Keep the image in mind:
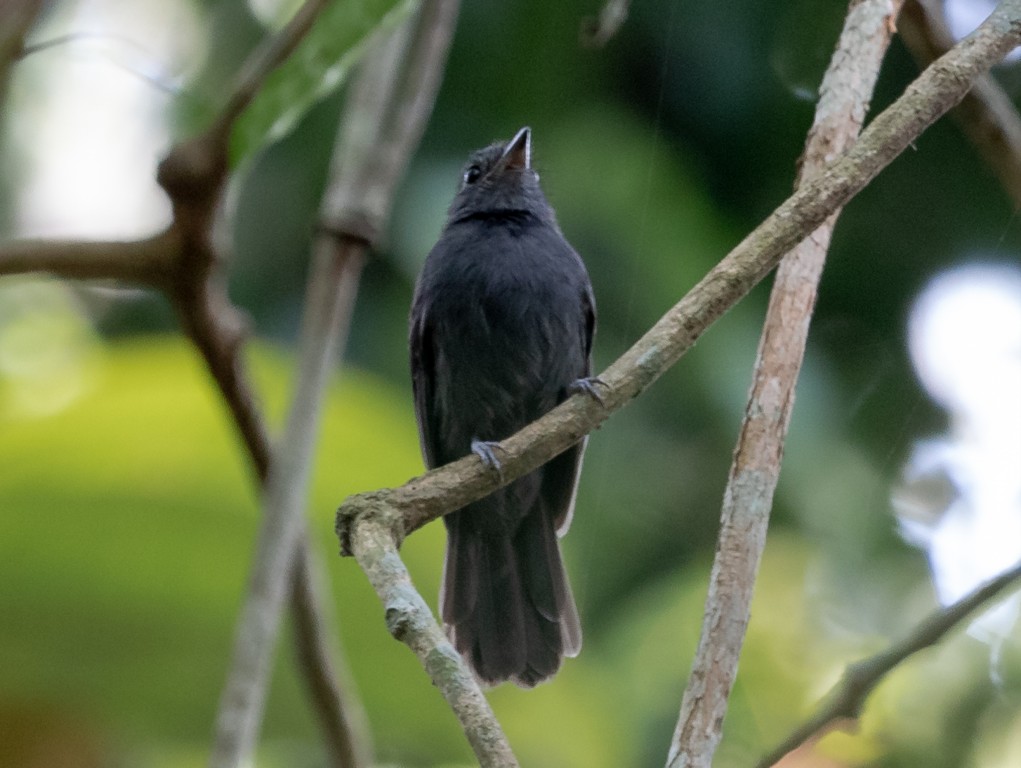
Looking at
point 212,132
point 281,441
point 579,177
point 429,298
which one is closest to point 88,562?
point 281,441

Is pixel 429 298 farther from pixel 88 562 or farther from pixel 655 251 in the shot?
pixel 88 562

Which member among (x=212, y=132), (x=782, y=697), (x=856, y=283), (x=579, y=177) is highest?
(x=579, y=177)

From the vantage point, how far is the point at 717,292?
238 centimetres

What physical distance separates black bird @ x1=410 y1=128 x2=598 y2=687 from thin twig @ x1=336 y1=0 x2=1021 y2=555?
1667mm

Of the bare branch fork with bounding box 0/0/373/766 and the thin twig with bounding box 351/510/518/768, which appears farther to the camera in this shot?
the bare branch fork with bounding box 0/0/373/766

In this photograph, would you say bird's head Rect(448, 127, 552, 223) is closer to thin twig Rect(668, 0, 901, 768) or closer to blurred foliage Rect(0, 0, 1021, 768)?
blurred foliage Rect(0, 0, 1021, 768)

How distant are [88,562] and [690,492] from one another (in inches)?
97.9

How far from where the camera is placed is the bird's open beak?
Result: 4.33 metres

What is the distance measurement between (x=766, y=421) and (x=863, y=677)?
1.69 feet

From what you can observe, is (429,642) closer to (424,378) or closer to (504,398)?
(504,398)

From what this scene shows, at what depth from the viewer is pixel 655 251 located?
4426mm

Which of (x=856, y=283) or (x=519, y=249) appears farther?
(x=856, y=283)

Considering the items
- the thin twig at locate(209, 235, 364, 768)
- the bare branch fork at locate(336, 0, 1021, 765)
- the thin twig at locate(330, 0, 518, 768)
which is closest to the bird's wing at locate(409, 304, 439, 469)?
the thin twig at locate(330, 0, 518, 768)

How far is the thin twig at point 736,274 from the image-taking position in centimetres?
236
